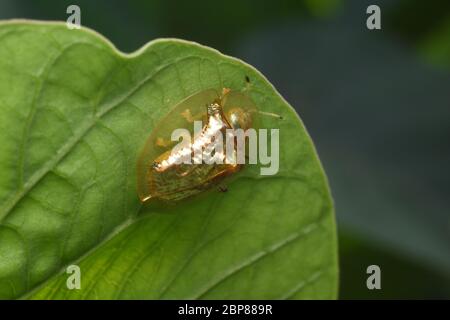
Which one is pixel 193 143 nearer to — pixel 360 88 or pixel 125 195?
pixel 125 195

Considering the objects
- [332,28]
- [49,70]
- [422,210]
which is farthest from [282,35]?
[49,70]

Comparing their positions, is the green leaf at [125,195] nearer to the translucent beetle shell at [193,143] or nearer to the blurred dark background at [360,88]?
the translucent beetle shell at [193,143]

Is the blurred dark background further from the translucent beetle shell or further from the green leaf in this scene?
the translucent beetle shell

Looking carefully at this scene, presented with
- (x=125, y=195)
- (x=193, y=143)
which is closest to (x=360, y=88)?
(x=193, y=143)

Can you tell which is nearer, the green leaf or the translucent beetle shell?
the green leaf

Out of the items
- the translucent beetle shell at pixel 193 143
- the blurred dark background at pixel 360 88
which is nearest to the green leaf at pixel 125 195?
the translucent beetle shell at pixel 193 143

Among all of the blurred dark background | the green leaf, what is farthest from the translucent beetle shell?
the blurred dark background
